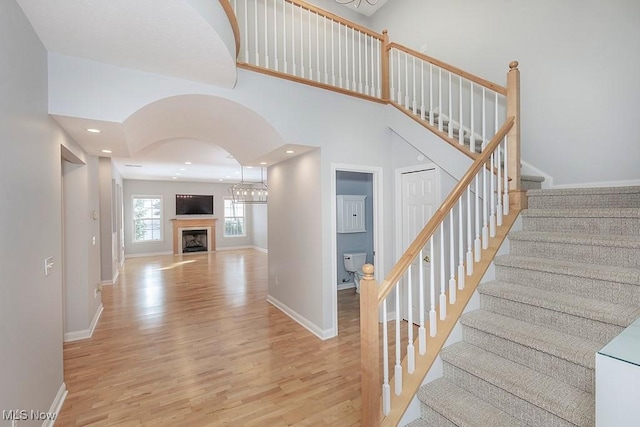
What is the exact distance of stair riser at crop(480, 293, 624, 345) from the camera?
65.3 inches

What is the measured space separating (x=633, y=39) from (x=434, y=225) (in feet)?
9.33

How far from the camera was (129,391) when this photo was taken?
2.59m

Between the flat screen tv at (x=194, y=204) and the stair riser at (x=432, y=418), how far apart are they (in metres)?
10.7

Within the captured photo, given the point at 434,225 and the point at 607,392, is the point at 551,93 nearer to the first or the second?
the point at 434,225

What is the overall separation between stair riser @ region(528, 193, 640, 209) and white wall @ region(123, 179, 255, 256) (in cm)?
1060

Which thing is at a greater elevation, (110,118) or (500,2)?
(500,2)

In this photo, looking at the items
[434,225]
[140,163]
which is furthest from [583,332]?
[140,163]

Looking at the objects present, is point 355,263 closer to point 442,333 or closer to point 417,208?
point 417,208

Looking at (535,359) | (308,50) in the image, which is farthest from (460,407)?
(308,50)

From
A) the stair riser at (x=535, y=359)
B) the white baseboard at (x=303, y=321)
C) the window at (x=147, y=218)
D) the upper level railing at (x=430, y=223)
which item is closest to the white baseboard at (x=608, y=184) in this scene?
the upper level railing at (x=430, y=223)

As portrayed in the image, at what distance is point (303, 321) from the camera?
13.2 ft

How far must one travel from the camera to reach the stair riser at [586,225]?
211cm

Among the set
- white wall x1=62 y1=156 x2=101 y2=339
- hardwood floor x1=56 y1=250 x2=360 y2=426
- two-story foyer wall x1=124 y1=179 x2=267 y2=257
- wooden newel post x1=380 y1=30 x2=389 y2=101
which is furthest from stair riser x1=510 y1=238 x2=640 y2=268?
two-story foyer wall x1=124 y1=179 x2=267 y2=257

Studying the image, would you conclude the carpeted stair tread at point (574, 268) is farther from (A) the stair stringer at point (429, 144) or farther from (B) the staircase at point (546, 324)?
(A) the stair stringer at point (429, 144)
